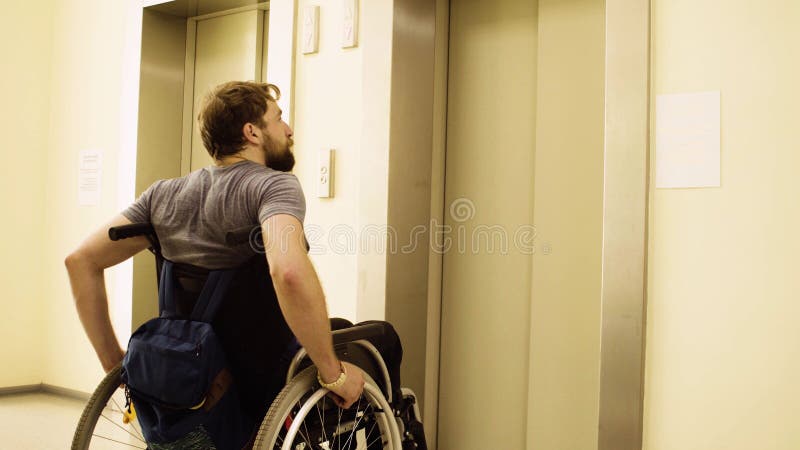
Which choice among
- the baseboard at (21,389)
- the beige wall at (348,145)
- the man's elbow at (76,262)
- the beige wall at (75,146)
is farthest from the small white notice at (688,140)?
the baseboard at (21,389)

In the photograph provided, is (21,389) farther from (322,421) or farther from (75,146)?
(322,421)

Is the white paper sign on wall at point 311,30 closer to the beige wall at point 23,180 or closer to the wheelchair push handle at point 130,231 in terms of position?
the wheelchair push handle at point 130,231

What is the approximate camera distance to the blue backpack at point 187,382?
1.40 meters

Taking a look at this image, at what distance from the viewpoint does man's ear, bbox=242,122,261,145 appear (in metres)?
1.65

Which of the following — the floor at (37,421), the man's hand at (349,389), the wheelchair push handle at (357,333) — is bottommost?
the floor at (37,421)

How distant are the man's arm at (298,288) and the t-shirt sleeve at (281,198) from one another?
19 mm

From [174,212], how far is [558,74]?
1502 mm

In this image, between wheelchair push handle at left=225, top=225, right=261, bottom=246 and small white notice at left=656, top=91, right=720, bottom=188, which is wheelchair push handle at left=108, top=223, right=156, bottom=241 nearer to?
wheelchair push handle at left=225, top=225, right=261, bottom=246

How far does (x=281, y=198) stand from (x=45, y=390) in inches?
126

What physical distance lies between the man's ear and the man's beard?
0.08 ft

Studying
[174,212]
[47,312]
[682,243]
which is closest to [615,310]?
[682,243]

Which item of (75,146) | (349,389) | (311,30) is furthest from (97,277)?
(75,146)

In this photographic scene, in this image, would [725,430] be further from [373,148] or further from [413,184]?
[373,148]

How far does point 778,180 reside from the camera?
6.29 feet
